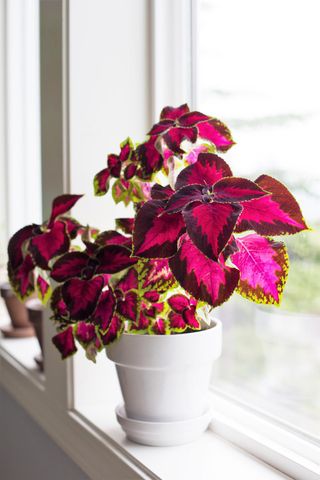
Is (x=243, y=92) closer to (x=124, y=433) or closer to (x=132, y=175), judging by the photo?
(x=132, y=175)

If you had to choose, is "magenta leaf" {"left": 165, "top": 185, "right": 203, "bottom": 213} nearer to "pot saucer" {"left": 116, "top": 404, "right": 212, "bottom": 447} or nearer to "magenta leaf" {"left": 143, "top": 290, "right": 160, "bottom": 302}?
"magenta leaf" {"left": 143, "top": 290, "right": 160, "bottom": 302}

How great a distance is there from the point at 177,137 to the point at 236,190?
213mm

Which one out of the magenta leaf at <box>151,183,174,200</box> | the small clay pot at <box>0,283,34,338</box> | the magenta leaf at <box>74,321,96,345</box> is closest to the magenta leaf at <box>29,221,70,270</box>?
the magenta leaf at <box>74,321,96,345</box>

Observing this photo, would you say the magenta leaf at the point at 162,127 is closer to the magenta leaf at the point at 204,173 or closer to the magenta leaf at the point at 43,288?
the magenta leaf at the point at 204,173

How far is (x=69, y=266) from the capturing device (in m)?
0.88

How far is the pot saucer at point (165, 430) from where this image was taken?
38.8 inches

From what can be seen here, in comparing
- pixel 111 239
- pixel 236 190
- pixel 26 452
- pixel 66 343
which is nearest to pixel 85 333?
pixel 66 343

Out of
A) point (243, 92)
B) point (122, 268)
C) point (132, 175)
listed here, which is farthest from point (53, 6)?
point (122, 268)

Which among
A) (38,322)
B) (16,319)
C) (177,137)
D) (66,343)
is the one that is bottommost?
(16,319)

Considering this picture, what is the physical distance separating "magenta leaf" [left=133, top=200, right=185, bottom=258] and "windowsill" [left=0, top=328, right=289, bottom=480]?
0.42 metres

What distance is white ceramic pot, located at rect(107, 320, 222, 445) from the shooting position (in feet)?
3.05

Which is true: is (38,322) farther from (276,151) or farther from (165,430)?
(276,151)

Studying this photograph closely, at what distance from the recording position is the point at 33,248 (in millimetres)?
944

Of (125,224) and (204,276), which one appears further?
(125,224)
